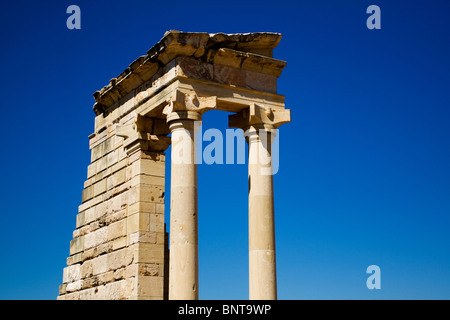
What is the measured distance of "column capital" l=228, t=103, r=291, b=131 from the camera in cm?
2275

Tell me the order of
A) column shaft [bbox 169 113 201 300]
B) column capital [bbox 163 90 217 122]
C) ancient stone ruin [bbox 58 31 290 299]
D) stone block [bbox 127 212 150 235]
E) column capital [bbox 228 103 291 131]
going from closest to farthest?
column shaft [bbox 169 113 201 300] → ancient stone ruin [bbox 58 31 290 299] → column capital [bbox 163 90 217 122] → column capital [bbox 228 103 291 131] → stone block [bbox 127 212 150 235]

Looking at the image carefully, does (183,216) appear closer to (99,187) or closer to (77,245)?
(99,187)

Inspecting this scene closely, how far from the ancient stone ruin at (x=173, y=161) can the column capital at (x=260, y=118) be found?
3 centimetres

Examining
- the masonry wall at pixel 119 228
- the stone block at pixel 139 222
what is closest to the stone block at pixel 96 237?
the masonry wall at pixel 119 228

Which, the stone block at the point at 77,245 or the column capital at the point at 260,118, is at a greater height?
the column capital at the point at 260,118

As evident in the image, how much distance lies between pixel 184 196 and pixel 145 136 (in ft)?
12.6

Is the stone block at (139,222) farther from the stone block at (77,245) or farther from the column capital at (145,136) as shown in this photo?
the stone block at (77,245)

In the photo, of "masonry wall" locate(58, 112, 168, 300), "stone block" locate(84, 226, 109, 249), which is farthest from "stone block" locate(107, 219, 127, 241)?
"stone block" locate(84, 226, 109, 249)

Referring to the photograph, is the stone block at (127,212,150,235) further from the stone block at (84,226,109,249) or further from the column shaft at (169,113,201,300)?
the column shaft at (169,113,201,300)

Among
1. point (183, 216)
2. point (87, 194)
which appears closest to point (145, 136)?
point (183, 216)

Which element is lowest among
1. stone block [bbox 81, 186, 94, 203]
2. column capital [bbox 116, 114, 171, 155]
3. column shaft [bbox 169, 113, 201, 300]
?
column shaft [bbox 169, 113, 201, 300]

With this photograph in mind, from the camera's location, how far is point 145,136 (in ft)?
78.7

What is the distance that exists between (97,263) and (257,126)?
25.3ft

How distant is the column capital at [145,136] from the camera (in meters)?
24.0
